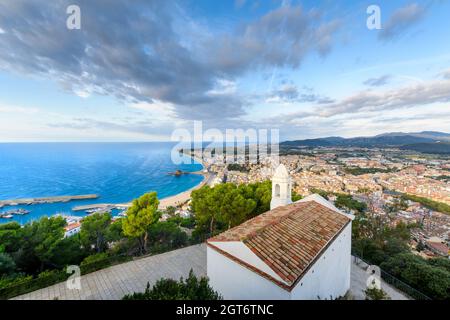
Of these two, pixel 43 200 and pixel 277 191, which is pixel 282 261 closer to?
pixel 277 191

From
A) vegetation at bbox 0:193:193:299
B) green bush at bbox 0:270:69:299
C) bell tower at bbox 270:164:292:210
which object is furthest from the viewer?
bell tower at bbox 270:164:292:210

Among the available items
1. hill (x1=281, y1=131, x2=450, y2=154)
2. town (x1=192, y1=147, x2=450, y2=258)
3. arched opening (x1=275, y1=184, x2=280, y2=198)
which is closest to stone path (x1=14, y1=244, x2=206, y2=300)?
arched opening (x1=275, y1=184, x2=280, y2=198)

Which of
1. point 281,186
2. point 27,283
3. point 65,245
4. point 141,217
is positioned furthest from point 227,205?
point 27,283

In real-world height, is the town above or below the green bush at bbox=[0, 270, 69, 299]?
below

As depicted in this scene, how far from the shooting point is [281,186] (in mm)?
10633

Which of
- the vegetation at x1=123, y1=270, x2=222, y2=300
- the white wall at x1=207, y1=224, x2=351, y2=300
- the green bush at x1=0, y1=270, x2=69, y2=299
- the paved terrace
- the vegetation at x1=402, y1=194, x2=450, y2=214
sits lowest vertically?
the vegetation at x1=402, y1=194, x2=450, y2=214

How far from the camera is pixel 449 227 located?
22.0 m

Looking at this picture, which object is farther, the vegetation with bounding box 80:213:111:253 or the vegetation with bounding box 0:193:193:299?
the vegetation with bounding box 80:213:111:253

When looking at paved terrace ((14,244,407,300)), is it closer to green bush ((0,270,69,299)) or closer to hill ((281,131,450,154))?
green bush ((0,270,69,299))

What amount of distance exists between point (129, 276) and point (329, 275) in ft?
24.0

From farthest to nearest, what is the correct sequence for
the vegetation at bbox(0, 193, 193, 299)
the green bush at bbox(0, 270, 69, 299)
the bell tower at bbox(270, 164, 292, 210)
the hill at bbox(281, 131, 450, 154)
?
the hill at bbox(281, 131, 450, 154) → the bell tower at bbox(270, 164, 292, 210) → the vegetation at bbox(0, 193, 193, 299) → the green bush at bbox(0, 270, 69, 299)

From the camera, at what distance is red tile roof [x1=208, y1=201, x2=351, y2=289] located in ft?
16.3
